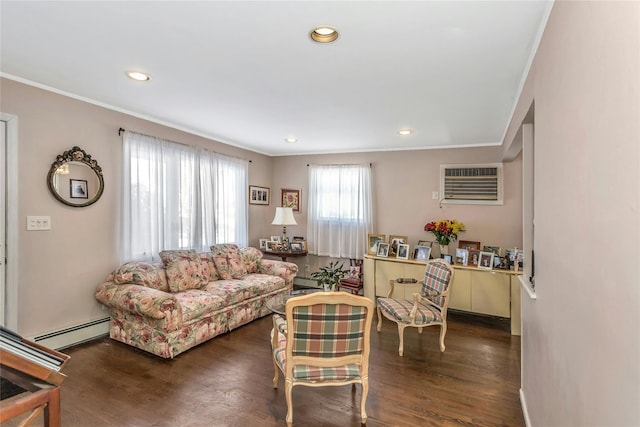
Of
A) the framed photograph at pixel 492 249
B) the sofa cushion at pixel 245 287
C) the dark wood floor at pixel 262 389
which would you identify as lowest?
the dark wood floor at pixel 262 389

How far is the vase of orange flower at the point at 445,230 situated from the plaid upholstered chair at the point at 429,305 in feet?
Answer: 3.61

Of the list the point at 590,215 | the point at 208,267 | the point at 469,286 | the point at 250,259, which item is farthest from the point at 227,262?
the point at 590,215

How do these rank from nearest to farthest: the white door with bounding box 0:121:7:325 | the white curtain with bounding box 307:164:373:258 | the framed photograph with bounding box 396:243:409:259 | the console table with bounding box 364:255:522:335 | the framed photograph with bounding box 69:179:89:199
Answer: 1. the white door with bounding box 0:121:7:325
2. the framed photograph with bounding box 69:179:89:199
3. the console table with bounding box 364:255:522:335
4. the framed photograph with bounding box 396:243:409:259
5. the white curtain with bounding box 307:164:373:258

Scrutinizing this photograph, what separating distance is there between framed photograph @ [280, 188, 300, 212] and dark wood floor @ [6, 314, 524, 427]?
2.88m

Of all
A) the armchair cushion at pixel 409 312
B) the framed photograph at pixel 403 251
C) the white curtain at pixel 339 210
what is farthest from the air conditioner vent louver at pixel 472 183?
the armchair cushion at pixel 409 312

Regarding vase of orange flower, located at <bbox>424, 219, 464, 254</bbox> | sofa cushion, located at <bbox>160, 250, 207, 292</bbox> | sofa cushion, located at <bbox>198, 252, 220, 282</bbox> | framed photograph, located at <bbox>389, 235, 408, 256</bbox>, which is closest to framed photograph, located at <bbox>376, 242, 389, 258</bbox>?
framed photograph, located at <bbox>389, 235, 408, 256</bbox>

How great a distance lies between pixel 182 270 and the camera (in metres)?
3.72

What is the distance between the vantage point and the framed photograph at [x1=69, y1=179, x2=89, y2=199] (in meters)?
3.14

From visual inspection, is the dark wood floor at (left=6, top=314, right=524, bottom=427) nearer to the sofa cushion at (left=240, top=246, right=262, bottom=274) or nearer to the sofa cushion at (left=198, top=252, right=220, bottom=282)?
the sofa cushion at (left=198, top=252, right=220, bottom=282)

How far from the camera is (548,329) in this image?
1592 mm

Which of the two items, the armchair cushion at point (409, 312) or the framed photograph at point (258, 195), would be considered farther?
the framed photograph at point (258, 195)

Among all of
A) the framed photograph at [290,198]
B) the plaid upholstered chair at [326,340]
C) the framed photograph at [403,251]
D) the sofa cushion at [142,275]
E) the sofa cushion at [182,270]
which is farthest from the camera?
the framed photograph at [290,198]

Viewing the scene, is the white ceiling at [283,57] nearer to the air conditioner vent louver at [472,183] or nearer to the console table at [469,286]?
the air conditioner vent louver at [472,183]

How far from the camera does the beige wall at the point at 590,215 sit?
2.61ft
